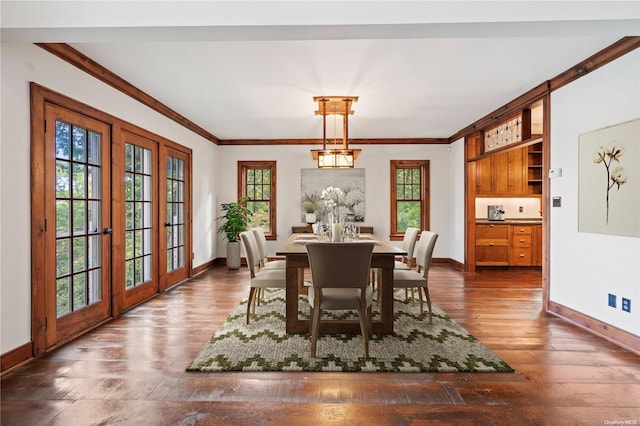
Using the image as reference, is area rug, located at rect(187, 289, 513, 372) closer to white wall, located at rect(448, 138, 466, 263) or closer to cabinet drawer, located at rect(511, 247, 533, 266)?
white wall, located at rect(448, 138, 466, 263)

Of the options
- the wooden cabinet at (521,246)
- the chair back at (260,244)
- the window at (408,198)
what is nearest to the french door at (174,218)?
the chair back at (260,244)

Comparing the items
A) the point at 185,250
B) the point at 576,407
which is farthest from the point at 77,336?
the point at 576,407

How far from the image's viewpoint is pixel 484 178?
665 cm

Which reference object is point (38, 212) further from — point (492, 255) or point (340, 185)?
point (492, 255)

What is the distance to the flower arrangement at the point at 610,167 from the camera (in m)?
3.03

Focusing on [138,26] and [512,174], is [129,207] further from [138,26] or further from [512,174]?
[512,174]

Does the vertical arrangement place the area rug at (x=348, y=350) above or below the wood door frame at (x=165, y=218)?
below

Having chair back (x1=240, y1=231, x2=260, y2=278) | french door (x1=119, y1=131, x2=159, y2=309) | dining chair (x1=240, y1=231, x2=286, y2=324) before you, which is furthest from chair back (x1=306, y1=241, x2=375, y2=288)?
french door (x1=119, y1=131, x2=159, y2=309)

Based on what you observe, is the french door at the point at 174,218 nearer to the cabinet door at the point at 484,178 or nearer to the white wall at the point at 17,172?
the white wall at the point at 17,172

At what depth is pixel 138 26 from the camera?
2.18 meters

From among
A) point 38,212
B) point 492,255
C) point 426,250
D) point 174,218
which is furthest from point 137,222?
point 492,255

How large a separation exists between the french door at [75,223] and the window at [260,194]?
3682mm

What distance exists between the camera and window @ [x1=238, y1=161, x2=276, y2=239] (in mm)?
7270

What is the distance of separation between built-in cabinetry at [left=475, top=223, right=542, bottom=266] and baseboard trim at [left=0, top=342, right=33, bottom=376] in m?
6.25
